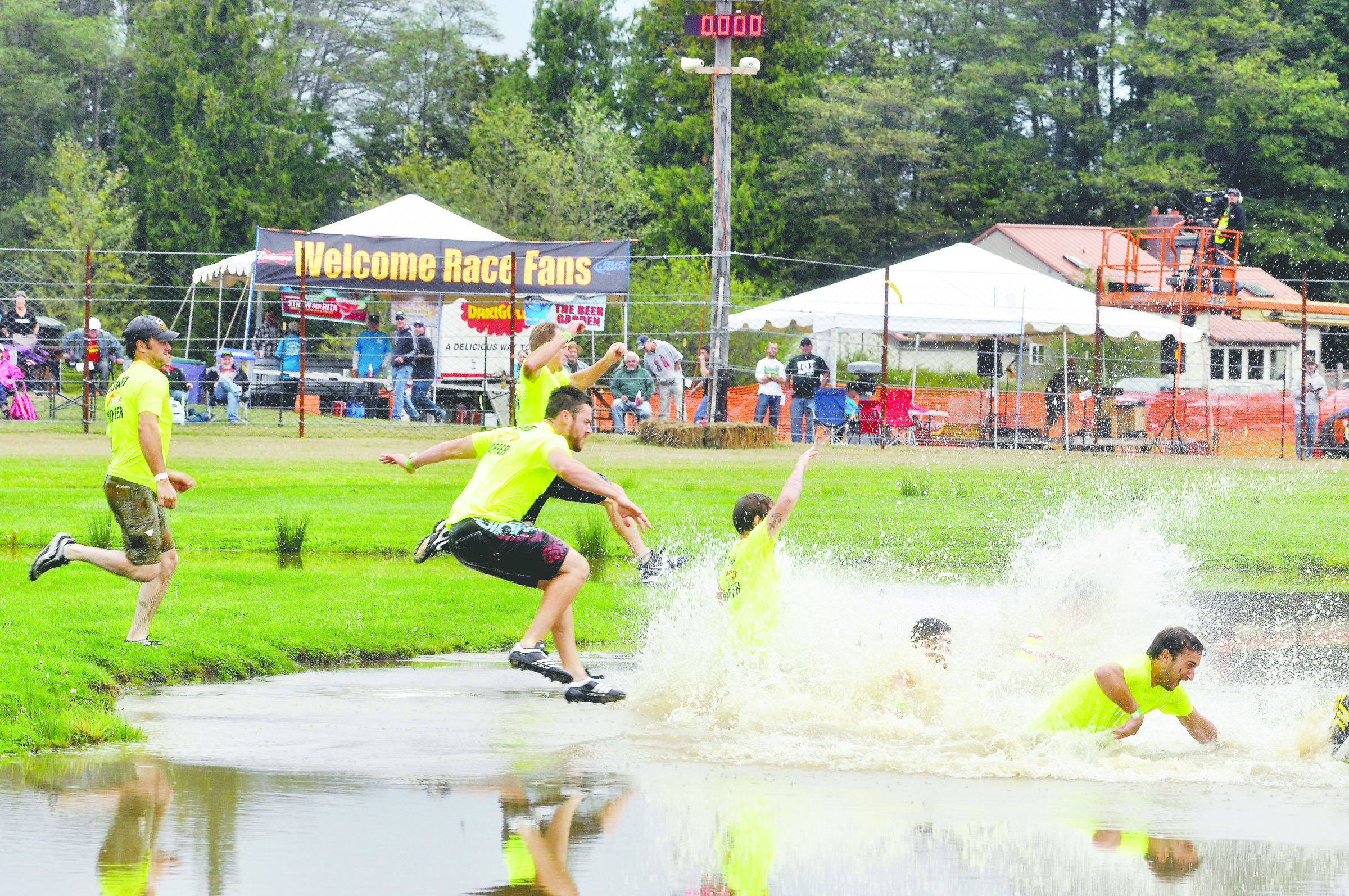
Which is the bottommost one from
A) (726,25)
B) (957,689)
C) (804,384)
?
(957,689)

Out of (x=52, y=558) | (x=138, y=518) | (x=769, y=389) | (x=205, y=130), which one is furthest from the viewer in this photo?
A: (x=205, y=130)

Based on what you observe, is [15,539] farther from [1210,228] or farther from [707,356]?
[1210,228]

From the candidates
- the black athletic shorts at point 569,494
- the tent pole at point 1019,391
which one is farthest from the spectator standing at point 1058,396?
the black athletic shorts at point 569,494

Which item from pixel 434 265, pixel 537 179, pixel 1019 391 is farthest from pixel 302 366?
pixel 537 179

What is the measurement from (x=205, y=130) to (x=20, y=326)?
93.8 ft

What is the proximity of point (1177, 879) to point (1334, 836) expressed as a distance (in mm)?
969

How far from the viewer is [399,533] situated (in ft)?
48.9

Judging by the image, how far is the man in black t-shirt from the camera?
2520 cm

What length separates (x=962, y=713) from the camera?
8031 millimetres

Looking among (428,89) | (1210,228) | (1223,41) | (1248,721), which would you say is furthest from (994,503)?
(428,89)

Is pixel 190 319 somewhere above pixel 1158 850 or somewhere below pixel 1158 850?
above

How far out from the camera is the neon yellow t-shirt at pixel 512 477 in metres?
8.35

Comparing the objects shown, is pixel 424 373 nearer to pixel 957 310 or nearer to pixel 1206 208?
pixel 957 310

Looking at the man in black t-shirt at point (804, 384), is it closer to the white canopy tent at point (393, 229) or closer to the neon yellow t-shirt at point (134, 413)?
the white canopy tent at point (393, 229)
